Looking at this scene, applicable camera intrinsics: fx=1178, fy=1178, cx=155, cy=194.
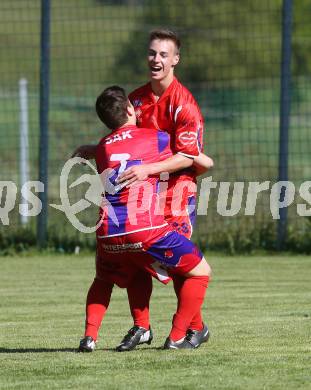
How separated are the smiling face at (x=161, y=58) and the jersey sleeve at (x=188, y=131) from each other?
23 centimetres

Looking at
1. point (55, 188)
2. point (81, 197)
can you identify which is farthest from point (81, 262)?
Result: point (55, 188)

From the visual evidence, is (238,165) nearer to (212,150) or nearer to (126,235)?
(212,150)

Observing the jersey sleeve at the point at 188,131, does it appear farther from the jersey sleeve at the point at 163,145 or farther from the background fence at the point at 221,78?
the background fence at the point at 221,78

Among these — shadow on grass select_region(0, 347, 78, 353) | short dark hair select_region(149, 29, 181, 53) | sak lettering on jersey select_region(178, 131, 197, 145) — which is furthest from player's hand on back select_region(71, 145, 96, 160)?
shadow on grass select_region(0, 347, 78, 353)

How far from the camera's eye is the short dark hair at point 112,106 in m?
6.61

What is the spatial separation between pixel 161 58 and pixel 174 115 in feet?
1.16

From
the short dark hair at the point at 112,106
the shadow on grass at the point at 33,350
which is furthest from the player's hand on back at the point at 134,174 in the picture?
the shadow on grass at the point at 33,350

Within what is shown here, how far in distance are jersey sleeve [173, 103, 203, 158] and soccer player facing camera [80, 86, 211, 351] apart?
0.07 metres

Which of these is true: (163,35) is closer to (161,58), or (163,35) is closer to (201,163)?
(161,58)

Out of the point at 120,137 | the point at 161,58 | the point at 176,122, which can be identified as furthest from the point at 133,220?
the point at 161,58

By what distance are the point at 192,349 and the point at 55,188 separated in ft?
33.0

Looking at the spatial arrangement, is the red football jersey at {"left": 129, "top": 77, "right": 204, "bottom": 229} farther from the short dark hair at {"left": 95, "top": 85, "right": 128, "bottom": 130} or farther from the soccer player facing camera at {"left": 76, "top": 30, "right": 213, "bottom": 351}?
the short dark hair at {"left": 95, "top": 85, "right": 128, "bottom": 130}

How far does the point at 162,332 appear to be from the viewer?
7.98 meters

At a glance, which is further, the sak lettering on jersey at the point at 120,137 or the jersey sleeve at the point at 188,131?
the jersey sleeve at the point at 188,131
